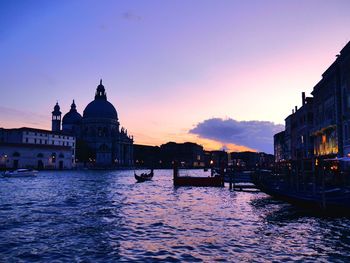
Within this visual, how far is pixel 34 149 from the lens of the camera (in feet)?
355

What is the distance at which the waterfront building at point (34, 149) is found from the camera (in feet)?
332

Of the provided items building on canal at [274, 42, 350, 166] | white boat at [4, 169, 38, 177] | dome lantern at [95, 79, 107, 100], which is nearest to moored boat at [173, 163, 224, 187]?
building on canal at [274, 42, 350, 166]

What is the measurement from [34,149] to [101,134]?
59150 mm

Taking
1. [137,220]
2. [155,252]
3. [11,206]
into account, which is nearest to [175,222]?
[137,220]

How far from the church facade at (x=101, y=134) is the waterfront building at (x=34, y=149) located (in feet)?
95.8

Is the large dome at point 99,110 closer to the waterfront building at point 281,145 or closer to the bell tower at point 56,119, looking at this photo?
the bell tower at point 56,119

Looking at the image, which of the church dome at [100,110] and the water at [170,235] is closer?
the water at [170,235]

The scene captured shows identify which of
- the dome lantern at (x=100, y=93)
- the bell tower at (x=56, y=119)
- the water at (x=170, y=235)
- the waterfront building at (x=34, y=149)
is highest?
the dome lantern at (x=100, y=93)

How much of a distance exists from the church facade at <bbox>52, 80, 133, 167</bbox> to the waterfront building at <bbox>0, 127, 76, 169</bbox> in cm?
2920

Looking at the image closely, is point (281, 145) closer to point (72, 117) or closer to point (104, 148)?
point (104, 148)

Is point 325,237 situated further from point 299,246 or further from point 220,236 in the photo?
point 220,236

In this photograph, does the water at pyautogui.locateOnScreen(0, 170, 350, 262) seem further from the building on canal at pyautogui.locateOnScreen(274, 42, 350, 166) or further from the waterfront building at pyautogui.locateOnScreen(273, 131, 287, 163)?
the waterfront building at pyautogui.locateOnScreen(273, 131, 287, 163)

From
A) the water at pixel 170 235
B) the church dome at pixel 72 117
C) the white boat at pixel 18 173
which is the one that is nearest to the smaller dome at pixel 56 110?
the church dome at pixel 72 117

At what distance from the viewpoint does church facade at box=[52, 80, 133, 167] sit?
531 ft
